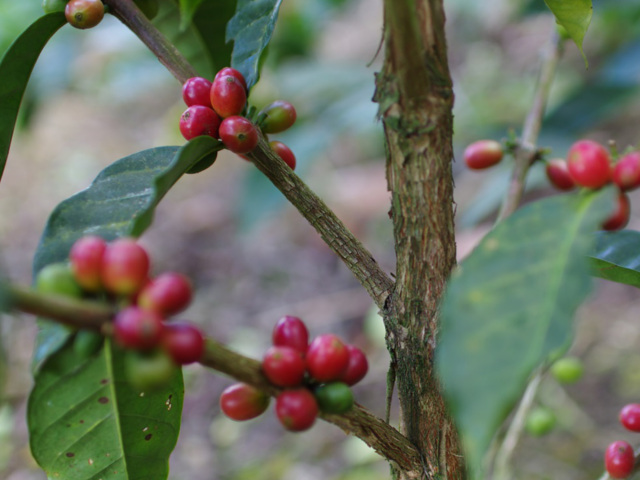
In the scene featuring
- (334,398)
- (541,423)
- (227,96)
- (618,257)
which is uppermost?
(227,96)

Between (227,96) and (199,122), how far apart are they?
42 mm

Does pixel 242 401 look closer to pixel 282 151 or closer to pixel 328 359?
pixel 328 359

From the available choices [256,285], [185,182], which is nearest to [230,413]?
[256,285]

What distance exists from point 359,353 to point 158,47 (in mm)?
424

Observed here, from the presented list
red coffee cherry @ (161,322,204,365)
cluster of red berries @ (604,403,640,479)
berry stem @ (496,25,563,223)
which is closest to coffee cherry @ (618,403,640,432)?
cluster of red berries @ (604,403,640,479)

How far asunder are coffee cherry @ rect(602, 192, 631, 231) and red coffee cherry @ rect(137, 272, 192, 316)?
0.52 m

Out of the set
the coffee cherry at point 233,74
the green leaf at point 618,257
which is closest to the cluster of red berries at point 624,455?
the green leaf at point 618,257

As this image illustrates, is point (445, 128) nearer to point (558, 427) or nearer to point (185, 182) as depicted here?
point (558, 427)

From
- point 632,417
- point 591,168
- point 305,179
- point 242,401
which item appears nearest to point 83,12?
point 242,401

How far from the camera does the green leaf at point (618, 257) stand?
724 millimetres

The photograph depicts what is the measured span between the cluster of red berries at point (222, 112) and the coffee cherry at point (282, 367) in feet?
0.74

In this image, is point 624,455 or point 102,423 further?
point 624,455

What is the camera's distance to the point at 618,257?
2.45ft

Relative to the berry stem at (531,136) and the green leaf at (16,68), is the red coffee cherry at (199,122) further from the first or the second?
the berry stem at (531,136)
